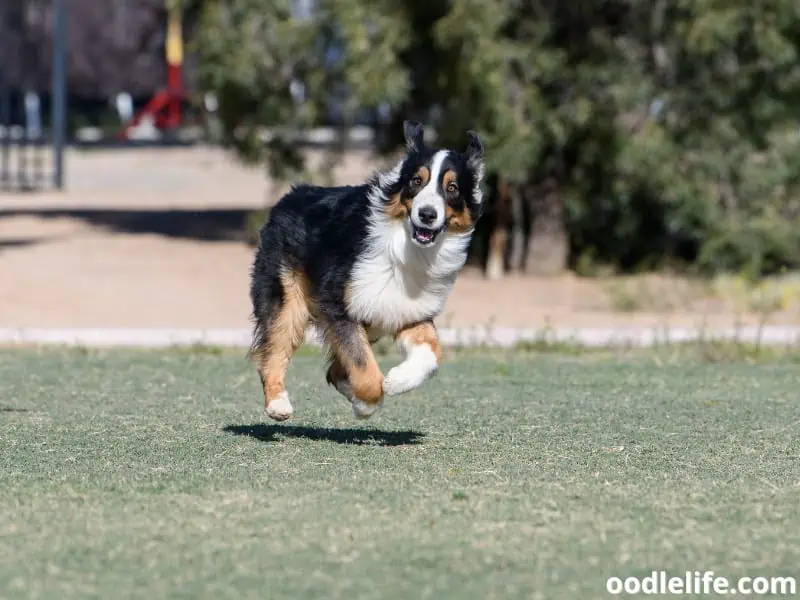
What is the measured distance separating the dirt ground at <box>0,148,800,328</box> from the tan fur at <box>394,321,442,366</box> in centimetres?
748

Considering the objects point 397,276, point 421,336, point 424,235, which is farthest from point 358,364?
point 424,235

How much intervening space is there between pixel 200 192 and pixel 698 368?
1055 inches

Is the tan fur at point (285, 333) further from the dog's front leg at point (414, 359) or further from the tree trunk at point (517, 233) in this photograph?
the tree trunk at point (517, 233)

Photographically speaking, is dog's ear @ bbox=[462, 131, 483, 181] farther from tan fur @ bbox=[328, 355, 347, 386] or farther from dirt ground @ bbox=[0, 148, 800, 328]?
dirt ground @ bbox=[0, 148, 800, 328]

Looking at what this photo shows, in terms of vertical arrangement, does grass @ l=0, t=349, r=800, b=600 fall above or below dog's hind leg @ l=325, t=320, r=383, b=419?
below

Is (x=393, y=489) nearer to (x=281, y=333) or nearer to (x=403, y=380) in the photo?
(x=403, y=380)

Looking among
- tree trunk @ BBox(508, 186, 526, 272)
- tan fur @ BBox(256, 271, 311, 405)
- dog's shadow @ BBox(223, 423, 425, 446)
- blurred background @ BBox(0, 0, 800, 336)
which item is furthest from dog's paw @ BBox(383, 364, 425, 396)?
tree trunk @ BBox(508, 186, 526, 272)

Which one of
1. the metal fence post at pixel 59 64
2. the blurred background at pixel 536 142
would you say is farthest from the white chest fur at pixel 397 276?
the metal fence post at pixel 59 64

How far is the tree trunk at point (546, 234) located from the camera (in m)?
22.2

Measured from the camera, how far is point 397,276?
8508mm

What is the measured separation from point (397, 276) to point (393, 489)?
56.9 inches

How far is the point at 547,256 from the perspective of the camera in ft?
73.3

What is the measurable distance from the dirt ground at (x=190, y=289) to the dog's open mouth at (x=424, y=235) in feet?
25.7

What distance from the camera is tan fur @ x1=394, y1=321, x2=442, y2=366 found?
8.55m
